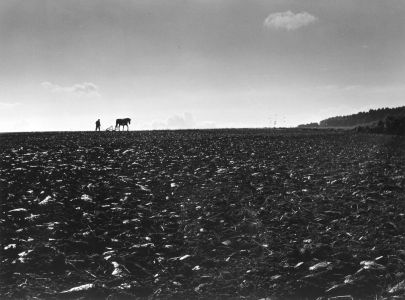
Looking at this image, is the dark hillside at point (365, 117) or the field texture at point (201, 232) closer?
the field texture at point (201, 232)

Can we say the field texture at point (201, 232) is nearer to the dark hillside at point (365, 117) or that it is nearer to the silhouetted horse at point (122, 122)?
the silhouetted horse at point (122, 122)

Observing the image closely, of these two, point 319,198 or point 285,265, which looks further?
point 319,198

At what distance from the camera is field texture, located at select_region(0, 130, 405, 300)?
818 centimetres

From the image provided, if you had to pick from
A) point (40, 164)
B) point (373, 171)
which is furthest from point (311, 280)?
point (40, 164)

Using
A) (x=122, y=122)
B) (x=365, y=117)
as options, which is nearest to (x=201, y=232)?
(x=122, y=122)

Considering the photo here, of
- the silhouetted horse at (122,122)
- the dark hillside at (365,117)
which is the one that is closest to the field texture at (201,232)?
the silhouetted horse at (122,122)

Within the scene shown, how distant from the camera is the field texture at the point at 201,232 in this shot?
26.8ft

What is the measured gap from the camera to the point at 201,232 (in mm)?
11086

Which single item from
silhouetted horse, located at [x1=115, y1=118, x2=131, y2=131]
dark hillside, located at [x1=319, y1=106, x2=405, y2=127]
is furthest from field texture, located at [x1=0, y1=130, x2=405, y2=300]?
dark hillside, located at [x1=319, y1=106, x2=405, y2=127]

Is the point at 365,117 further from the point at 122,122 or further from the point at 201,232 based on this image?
the point at 201,232

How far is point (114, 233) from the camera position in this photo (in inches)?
434

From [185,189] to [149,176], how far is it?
9.56ft

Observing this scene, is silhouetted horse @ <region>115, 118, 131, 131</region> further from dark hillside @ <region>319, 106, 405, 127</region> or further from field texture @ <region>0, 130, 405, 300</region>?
dark hillside @ <region>319, 106, 405, 127</region>

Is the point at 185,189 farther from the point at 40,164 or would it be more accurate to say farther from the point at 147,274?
the point at 40,164
